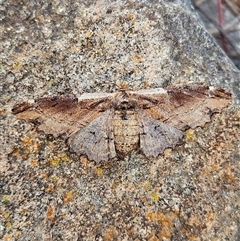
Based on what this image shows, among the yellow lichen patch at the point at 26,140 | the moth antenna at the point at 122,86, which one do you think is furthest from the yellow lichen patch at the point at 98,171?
the moth antenna at the point at 122,86

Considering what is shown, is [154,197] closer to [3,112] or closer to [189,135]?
[189,135]

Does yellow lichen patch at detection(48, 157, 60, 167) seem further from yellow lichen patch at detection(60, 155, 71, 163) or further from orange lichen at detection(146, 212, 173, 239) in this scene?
orange lichen at detection(146, 212, 173, 239)

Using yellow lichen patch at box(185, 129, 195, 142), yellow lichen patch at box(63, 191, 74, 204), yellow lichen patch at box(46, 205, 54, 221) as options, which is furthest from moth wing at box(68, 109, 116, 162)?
yellow lichen patch at box(185, 129, 195, 142)

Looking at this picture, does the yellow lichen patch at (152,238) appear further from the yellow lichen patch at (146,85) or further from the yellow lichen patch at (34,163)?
the yellow lichen patch at (146,85)

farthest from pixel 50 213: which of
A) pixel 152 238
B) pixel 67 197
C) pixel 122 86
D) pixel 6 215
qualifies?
pixel 122 86

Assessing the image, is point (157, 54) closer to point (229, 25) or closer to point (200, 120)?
point (200, 120)

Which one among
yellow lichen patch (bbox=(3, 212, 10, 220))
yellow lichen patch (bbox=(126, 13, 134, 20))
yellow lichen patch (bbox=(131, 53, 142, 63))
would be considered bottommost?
yellow lichen patch (bbox=(3, 212, 10, 220))
